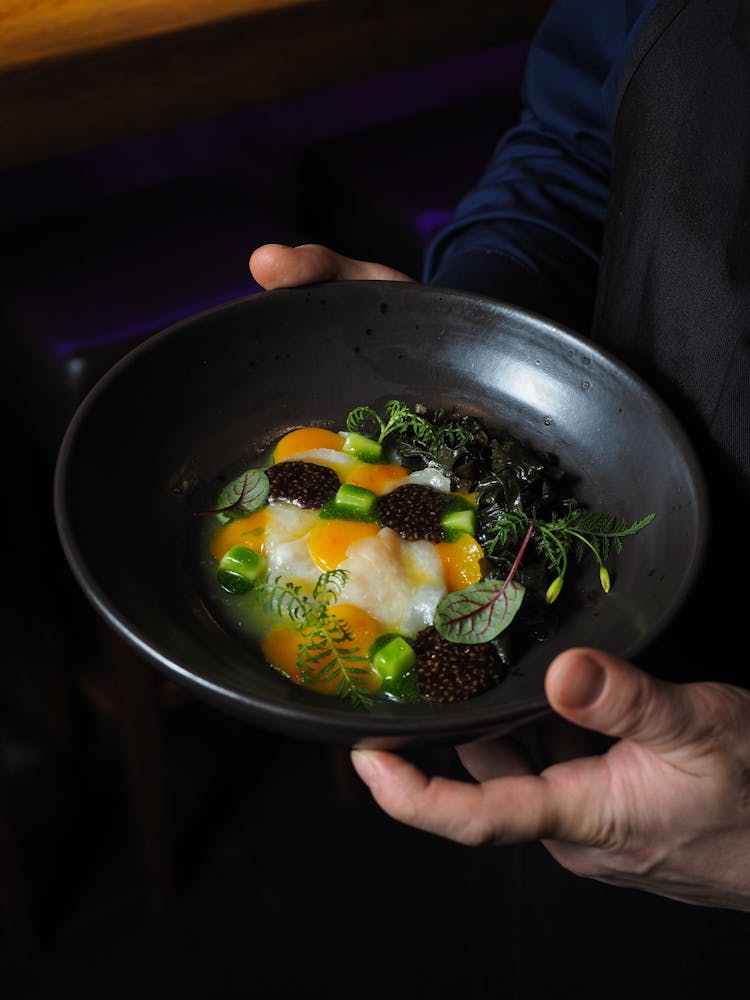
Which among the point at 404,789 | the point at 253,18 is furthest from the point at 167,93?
the point at 404,789

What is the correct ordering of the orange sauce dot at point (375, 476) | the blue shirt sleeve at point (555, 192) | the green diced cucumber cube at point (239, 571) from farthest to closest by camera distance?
the blue shirt sleeve at point (555, 192) < the orange sauce dot at point (375, 476) < the green diced cucumber cube at point (239, 571)

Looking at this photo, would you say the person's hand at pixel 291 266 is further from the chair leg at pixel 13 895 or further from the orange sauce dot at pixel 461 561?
the chair leg at pixel 13 895

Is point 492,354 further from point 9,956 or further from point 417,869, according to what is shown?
point 9,956

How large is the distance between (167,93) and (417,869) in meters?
1.72

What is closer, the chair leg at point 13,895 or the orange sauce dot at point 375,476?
the orange sauce dot at point 375,476

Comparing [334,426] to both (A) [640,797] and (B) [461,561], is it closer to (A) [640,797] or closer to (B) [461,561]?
(B) [461,561]

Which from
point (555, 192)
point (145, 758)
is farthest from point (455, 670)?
point (145, 758)

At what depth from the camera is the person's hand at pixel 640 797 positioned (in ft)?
3.29

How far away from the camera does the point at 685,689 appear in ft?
3.26

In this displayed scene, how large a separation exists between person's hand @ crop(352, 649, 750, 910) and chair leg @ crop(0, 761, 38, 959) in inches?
50.9

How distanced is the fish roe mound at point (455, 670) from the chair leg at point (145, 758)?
1.07 metres

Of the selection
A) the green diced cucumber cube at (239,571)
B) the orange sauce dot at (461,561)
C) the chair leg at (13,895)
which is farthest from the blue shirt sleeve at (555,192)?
the chair leg at (13,895)

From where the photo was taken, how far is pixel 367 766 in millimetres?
1046

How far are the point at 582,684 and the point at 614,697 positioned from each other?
0.04m
